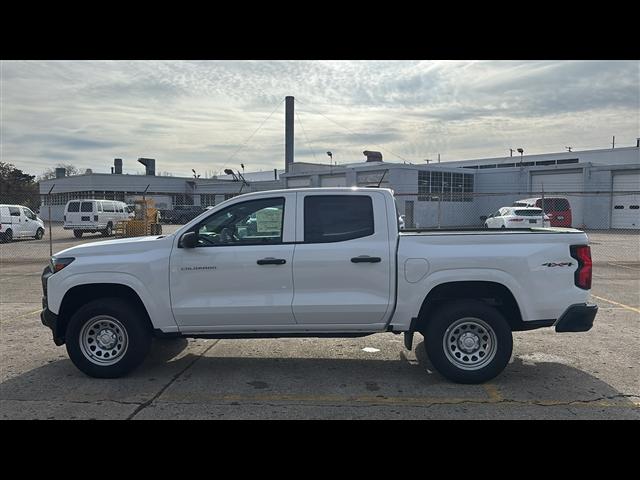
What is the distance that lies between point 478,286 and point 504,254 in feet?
1.36

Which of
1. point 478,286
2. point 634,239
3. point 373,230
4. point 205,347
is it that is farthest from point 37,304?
point 634,239

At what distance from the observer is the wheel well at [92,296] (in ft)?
17.4

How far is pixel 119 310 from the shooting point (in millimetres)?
5195

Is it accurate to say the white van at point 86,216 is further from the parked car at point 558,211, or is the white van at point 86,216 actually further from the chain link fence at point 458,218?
the parked car at point 558,211

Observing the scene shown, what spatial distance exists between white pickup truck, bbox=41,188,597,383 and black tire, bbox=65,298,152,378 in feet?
0.04

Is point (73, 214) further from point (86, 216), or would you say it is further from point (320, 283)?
point (320, 283)

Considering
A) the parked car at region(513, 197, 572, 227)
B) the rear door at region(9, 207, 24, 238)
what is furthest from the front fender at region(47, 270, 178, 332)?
the parked car at region(513, 197, 572, 227)

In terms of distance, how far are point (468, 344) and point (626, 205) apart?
32277 mm

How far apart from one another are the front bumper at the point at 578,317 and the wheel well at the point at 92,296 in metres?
4.29

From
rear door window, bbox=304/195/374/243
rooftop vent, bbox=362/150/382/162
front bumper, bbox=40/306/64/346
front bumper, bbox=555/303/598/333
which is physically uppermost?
rooftop vent, bbox=362/150/382/162

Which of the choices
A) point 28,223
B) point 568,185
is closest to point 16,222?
point 28,223

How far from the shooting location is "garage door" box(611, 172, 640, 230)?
101 feet

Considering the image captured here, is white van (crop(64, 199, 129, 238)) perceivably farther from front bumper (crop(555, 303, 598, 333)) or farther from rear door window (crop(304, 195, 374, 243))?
front bumper (crop(555, 303, 598, 333))

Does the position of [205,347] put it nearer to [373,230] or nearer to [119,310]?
[119,310]
